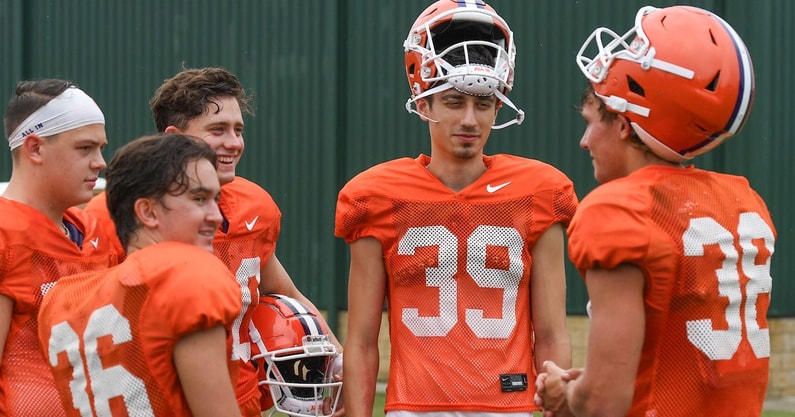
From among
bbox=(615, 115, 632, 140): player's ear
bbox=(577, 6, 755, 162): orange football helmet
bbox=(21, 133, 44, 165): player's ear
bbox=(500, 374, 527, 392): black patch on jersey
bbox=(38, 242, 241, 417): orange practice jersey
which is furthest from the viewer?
bbox=(500, 374, 527, 392): black patch on jersey

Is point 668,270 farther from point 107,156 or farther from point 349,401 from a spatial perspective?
point 107,156

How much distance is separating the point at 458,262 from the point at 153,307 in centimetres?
124

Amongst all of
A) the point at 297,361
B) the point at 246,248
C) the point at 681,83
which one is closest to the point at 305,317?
the point at 297,361

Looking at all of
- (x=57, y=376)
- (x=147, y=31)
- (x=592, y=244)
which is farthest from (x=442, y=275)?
(x=147, y=31)

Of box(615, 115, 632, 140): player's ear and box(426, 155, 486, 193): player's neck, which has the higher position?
box(615, 115, 632, 140): player's ear

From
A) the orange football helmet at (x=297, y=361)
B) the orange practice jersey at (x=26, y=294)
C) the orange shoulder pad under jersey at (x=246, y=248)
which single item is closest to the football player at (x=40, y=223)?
the orange practice jersey at (x=26, y=294)

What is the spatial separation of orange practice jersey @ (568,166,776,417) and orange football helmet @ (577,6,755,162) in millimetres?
101

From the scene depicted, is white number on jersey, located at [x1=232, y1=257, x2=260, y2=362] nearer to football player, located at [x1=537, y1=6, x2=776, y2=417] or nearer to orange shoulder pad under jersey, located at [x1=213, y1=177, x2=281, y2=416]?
orange shoulder pad under jersey, located at [x1=213, y1=177, x2=281, y2=416]

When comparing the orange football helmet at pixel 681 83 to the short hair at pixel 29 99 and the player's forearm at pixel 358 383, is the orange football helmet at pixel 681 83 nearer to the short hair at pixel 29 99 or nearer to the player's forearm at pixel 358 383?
the player's forearm at pixel 358 383

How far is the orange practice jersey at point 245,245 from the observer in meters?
3.97

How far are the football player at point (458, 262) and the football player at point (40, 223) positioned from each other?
32.3 inches

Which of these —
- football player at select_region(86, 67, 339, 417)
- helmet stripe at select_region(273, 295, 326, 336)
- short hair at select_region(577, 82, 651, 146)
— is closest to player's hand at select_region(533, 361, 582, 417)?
short hair at select_region(577, 82, 651, 146)

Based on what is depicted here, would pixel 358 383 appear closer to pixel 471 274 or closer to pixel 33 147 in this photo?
pixel 471 274

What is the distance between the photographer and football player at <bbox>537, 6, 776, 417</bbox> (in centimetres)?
279
